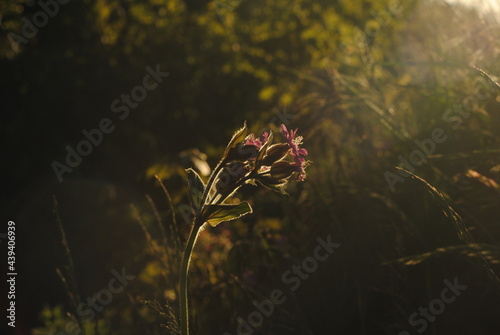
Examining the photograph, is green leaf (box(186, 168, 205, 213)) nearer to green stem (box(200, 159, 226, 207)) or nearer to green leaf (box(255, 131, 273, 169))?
green stem (box(200, 159, 226, 207))

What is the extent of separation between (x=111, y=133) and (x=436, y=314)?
2.82m

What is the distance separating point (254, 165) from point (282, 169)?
0.06 meters

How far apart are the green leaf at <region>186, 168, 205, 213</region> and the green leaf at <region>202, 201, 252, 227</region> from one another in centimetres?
4

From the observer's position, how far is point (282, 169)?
42.4 inches

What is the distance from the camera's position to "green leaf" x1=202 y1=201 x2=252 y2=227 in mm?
1019

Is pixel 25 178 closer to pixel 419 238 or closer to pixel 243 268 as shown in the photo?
pixel 243 268

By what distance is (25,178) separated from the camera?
3564 millimetres

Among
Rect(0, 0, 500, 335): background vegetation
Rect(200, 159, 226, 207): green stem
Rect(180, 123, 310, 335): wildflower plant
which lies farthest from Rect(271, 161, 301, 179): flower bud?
Rect(0, 0, 500, 335): background vegetation

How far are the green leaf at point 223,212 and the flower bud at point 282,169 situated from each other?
0.32 feet

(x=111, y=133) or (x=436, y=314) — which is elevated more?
(x=111, y=133)

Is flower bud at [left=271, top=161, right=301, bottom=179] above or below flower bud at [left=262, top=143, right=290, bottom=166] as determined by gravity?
below

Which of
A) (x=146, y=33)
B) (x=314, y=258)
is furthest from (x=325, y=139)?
(x=146, y=33)

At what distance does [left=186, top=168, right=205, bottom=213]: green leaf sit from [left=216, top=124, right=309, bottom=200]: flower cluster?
1.6 inches

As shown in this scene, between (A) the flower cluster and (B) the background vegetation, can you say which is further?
(B) the background vegetation
